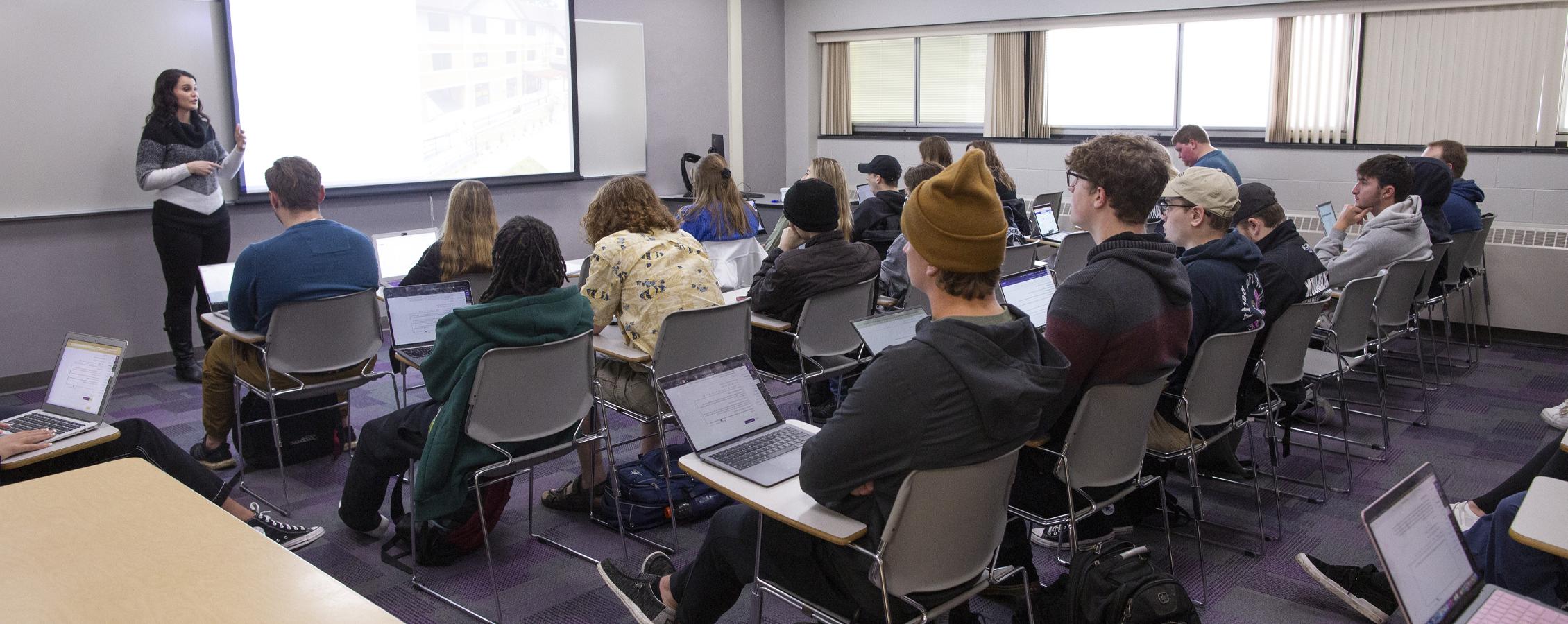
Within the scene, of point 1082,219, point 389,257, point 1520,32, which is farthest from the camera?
point 1520,32

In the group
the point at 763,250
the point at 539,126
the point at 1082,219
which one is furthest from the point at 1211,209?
the point at 539,126

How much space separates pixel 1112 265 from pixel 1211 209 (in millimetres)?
863

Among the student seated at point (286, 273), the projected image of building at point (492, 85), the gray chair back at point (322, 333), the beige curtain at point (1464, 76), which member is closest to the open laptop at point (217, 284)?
the student seated at point (286, 273)

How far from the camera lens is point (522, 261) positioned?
9.38 ft

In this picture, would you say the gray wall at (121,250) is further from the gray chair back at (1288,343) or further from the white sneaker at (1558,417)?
the white sneaker at (1558,417)

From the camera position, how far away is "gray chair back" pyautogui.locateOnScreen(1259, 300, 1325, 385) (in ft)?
10.9

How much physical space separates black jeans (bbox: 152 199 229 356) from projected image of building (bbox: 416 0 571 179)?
5.19 ft

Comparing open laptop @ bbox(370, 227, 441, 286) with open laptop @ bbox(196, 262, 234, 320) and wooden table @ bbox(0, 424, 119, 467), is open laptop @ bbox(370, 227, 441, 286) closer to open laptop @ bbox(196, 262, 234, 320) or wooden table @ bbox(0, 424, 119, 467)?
open laptop @ bbox(196, 262, 234, 320)

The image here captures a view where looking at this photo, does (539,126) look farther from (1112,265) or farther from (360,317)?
(1112,265)

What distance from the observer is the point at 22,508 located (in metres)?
1.82

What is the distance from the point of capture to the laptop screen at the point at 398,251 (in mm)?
4543

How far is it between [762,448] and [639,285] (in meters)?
1.34

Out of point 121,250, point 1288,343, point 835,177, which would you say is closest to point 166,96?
point 121,250

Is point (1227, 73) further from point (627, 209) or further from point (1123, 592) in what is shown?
point (1123, 592)
